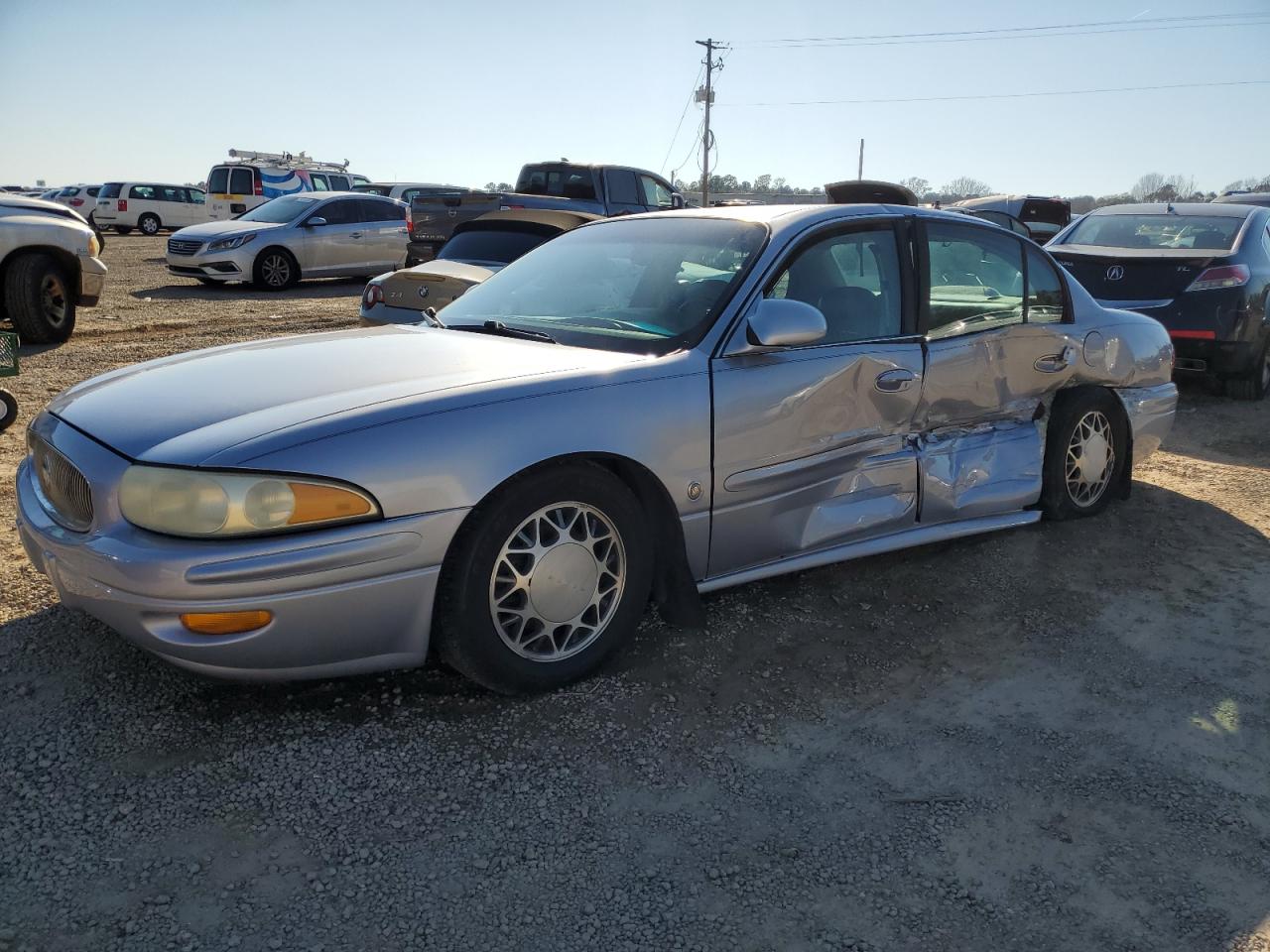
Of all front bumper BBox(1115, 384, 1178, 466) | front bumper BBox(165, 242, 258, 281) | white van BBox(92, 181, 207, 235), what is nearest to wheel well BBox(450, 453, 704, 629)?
front bumper BBox(1115, 384, 1178, 466)

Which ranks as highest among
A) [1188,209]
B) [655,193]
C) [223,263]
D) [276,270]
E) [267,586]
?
[655,193]

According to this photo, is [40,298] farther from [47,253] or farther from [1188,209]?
[1188,209]

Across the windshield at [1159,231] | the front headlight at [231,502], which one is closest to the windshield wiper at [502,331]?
the front headlight at [231,502]

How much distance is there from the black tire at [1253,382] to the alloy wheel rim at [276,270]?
→ 12.6m

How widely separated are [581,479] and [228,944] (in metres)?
1.48

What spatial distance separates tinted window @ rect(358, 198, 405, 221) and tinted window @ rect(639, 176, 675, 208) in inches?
188

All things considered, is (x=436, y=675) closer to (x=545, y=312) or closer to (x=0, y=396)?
(x=545, y=312)

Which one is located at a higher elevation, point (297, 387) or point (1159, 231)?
point (1159, 231)

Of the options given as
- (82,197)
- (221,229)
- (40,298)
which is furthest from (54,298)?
(82,197)

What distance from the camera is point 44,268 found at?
29.5ft

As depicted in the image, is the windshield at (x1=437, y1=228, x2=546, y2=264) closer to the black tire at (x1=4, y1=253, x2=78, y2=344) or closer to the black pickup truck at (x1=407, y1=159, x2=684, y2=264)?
the black tire at (x1=4, y1=253, x2=78, y2=344)

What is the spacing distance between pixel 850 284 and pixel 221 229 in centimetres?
1367

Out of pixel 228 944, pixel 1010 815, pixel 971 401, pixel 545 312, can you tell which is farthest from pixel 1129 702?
pixel 228 944

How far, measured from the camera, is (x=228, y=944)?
2084 mm
